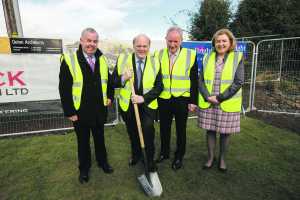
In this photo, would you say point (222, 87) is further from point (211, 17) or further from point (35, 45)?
point (211, 17)

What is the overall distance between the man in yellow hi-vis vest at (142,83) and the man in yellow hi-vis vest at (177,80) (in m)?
0.17

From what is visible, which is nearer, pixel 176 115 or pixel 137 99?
pixel 137 99

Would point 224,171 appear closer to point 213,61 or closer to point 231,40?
point 213,61

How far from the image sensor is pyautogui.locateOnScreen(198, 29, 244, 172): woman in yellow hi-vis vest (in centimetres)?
287

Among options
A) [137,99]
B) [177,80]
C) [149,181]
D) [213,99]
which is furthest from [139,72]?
[149,181]

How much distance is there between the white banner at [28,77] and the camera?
4.40 metres

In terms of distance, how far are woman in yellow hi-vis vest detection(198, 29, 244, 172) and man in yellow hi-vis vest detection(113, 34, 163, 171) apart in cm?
67

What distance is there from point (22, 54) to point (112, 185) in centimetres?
327

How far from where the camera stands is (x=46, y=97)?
4.74 metres

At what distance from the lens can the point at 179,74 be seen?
9.79ft

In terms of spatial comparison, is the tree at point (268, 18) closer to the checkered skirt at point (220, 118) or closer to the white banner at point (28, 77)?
the checkered skirt at point (220, 118)

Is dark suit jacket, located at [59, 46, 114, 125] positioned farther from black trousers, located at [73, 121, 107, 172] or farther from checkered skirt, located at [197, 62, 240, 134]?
checkered skirt, located at [197, 62, 240, 134]

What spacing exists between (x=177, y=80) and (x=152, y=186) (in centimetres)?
139

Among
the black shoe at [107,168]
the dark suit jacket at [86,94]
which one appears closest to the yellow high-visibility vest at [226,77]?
the dark suit jacket at [86,94]
